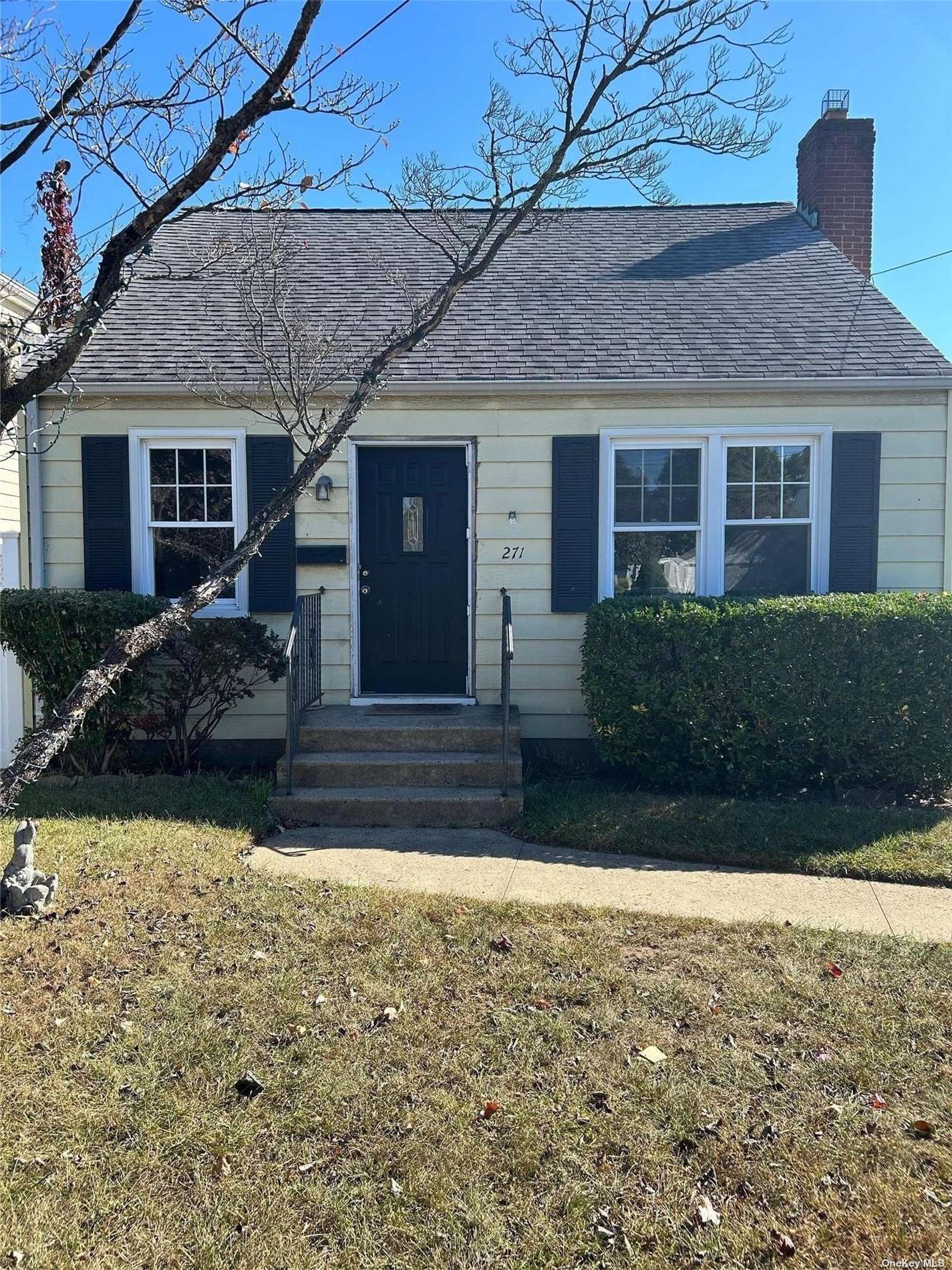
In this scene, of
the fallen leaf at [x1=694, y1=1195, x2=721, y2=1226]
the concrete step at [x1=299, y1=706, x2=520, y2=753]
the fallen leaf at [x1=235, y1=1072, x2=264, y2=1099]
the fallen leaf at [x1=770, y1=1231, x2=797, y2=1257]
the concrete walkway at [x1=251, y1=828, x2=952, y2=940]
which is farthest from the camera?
the concrete step at [x1=299, y1=706, x2=520, y2=753]

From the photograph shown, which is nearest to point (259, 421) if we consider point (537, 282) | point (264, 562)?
point (264, 562)

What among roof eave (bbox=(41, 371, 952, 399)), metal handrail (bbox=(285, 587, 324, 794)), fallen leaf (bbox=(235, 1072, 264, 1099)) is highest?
roof eave (bbox=(41, 371, 952, 399))

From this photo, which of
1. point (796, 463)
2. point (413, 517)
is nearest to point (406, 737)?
point (413, 517)

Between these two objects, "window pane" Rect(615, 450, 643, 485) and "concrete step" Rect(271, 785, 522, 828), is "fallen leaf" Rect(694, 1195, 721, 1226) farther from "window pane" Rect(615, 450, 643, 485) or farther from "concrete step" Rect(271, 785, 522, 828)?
"window pane" Rect(615, 450, 643, 485)

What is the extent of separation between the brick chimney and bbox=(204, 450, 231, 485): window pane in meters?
7.10

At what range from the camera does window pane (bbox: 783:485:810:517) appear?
7.82m

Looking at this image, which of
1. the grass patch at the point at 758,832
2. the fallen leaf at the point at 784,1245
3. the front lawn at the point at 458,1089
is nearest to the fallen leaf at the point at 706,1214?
the front lawn at the point at 458,1089

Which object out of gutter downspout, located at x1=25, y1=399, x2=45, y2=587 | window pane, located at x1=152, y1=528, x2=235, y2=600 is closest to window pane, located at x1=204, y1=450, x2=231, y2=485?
window pane, located at x1=152, y1=528, x2=235, y2=600

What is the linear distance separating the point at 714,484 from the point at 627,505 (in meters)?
0.74

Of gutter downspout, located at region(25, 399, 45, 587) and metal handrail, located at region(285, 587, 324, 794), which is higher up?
gutter downspout, located at region(25, 399, 45, 587)

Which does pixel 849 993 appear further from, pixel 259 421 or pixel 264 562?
pixel 259 421

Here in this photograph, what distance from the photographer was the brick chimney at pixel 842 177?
10.0 m

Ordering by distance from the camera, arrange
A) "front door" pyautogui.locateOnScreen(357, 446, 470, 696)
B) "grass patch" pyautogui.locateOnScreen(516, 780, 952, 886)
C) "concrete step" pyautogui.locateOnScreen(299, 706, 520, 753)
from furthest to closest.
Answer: "front door" pyautogui.locateOnScreen(357, 446, 470, 696)
"concrete step" pyautogui.locateOnScreen(299, 706, 520, 753)
"grass patch" pyautogui.locateOnScreen(516, 780, 952, 886)

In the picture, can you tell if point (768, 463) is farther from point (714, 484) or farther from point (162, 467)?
point (162, 467)
